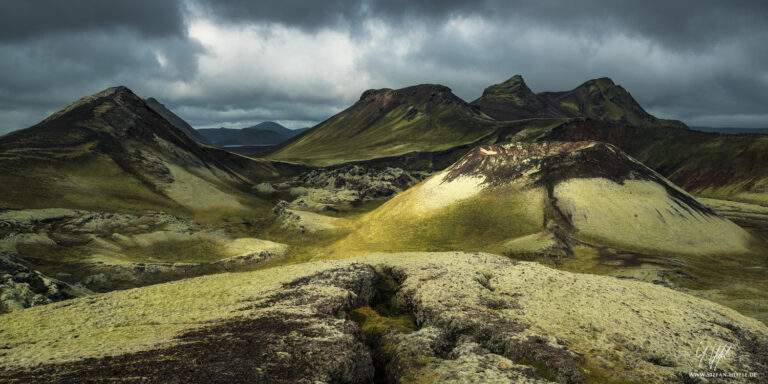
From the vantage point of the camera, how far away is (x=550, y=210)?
9650 cm

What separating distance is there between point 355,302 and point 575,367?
2105 cm

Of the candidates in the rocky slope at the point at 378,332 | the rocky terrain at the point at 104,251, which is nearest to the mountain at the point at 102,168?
the rocky terrain at the point at 104,251

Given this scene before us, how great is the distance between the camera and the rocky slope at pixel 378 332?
2209 cm

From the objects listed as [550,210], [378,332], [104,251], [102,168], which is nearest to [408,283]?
[378,332]

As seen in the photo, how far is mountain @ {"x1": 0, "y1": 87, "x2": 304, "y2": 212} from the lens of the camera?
120m

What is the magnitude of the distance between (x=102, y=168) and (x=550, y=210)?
582 feet

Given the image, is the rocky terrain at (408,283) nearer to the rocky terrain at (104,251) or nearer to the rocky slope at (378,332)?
the rocky slope at (378,332)

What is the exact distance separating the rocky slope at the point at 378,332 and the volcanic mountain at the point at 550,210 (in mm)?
44484

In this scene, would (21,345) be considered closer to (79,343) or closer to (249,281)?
(79,343)

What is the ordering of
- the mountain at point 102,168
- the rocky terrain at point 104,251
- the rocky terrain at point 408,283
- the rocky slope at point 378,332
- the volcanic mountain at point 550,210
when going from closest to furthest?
the rocky slope at point 378,332 → the rocky terrain at point 408,283 → the rocky terrain at point 104,251 → the volcanic mountain at point 550,210 → the mountain at point 102,168

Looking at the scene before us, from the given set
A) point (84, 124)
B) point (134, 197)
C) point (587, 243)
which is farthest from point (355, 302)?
point (84, 124)

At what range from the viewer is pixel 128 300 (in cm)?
3469

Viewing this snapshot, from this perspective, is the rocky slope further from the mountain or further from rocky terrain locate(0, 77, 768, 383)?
the mountain

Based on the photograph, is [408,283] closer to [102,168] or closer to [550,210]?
[550,210]
